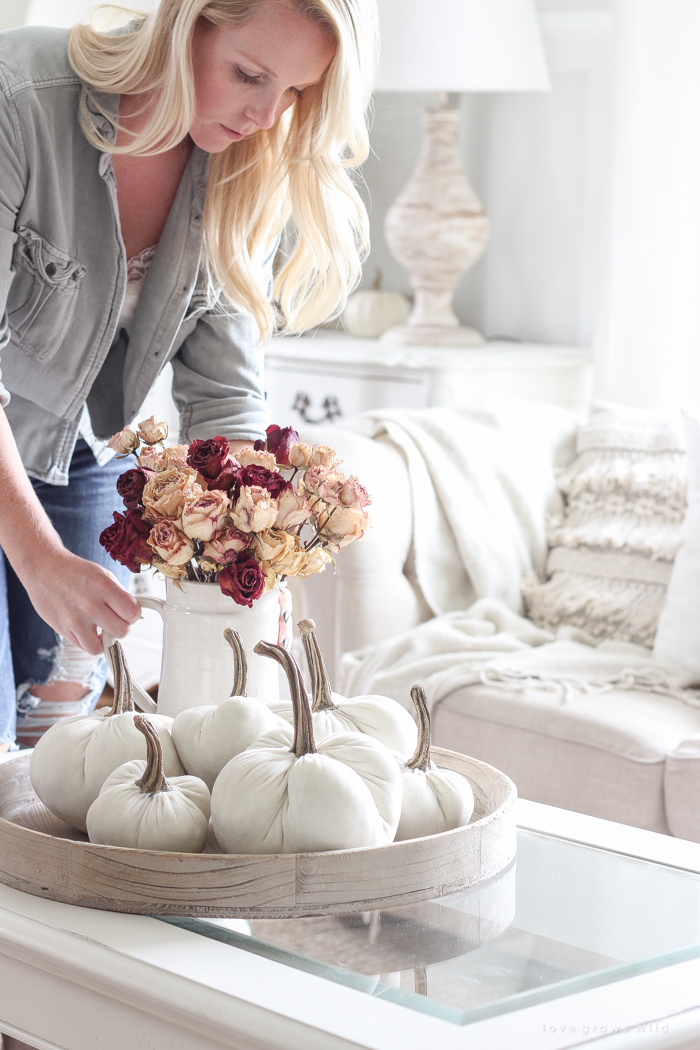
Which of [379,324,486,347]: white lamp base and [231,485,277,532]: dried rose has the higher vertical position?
[379,324,486,347]: white lamp base

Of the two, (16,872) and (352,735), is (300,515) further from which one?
(16,872)

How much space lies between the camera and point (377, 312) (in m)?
3.31

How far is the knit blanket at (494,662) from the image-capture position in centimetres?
192

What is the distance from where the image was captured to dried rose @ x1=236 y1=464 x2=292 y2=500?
941mm

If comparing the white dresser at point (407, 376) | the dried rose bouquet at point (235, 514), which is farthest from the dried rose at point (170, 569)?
the white dresser at point (407, 376)

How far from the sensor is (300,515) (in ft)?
3.09

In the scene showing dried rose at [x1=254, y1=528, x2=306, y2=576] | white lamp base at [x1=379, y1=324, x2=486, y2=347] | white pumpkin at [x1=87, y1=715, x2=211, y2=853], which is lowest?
white pumpkin at [x1=87, y1=715, x2=211, y2=853]

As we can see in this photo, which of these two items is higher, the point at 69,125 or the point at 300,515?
the point at 69,125

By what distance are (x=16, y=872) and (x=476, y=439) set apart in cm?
162

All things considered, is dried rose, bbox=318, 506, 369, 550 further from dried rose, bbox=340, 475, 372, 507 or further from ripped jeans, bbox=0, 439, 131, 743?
ripped jeans, bbox=0, 439, 131, 743

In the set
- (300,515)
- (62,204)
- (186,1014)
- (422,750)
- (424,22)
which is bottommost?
(186,1014)

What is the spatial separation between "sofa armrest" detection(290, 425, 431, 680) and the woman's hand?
40.1 inches

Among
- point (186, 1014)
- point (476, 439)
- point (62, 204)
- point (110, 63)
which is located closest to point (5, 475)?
point (62, 204)

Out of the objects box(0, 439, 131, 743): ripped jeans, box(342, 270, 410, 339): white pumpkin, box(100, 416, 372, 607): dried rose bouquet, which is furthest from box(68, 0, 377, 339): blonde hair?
box(342, 270, 410, 339): white pumpkin
